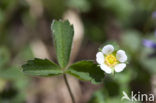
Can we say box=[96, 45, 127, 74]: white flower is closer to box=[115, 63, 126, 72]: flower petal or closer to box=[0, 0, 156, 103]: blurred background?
box=[115, 63, 126, 72]: flower petal

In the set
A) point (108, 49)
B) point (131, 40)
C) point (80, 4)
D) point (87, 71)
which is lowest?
point (87, 71)

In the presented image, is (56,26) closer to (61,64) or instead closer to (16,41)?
(61,64)

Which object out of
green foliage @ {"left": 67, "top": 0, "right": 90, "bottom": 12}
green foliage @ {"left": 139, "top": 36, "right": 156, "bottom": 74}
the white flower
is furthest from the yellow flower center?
green foliage @ {"left": 67, "top": 0, "right": 90, "bottom": 12}

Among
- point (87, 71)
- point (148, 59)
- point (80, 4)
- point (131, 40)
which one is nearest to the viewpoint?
point (87, 71)

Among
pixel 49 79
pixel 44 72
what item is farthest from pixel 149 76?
pixel 44 72

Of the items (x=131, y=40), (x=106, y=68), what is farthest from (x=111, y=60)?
(x=131, y=40)

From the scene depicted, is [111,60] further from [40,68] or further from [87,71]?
[40,68]
